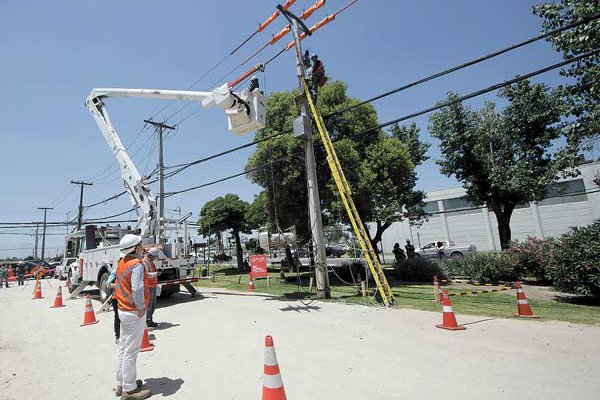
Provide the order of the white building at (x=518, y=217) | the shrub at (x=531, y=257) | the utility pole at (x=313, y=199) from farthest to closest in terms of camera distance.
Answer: the white building at (x=518, y=217) → the shrub at (x=531, y=257) → the utility pole at (x=313, y=199)

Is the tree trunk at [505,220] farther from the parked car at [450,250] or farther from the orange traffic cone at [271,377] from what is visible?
the orange traffic cone at [271,377]

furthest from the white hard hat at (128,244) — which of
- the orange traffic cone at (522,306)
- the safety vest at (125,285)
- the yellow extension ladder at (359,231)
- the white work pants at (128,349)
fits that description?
the orange traffic cone at (522,306)

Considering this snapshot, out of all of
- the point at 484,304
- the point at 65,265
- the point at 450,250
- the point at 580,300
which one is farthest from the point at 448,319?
the point at 450,250

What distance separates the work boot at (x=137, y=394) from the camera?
379cm

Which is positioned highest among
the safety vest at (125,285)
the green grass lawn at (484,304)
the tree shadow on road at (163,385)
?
the safety vest at (125,285)

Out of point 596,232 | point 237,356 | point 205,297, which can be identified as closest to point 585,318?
point 596,232

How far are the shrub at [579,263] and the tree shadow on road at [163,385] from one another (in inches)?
374

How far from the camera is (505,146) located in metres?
15.9

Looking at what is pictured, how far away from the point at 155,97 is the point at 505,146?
1598cm

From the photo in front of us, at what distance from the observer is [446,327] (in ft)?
20.7

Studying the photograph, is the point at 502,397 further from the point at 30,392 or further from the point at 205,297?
the point at 205,297

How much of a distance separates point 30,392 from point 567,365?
7181 millimetres

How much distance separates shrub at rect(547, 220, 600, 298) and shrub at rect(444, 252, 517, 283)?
4103 mm

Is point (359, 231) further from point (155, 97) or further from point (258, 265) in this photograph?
point (155, 97)
